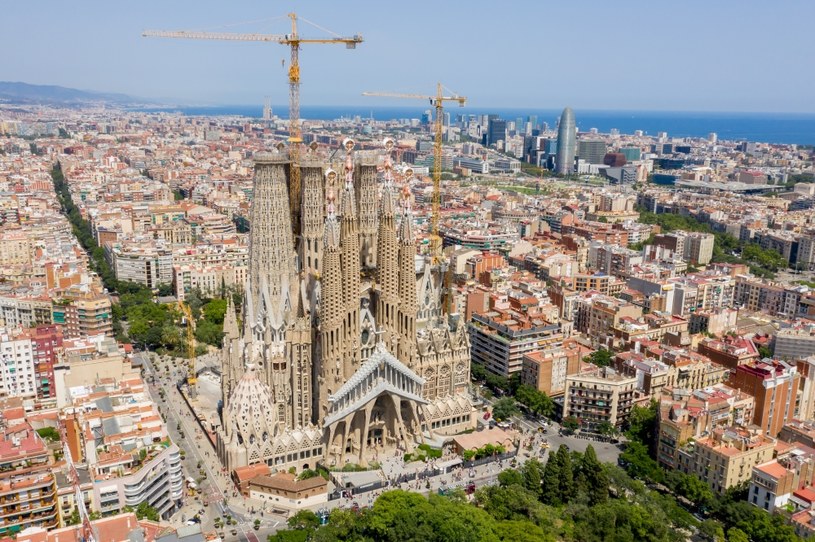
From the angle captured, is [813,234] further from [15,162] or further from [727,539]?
[15,162]

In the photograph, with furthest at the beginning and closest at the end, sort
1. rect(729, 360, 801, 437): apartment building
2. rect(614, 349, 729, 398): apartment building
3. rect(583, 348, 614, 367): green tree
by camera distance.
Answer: rect(583, 348, 614, 367): green tree < rect(614, 349, 729, 398): apartment building < rect(729, 360, 801, 437): apartment building

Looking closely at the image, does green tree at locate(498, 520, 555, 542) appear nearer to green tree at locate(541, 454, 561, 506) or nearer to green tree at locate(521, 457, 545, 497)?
green tree at locate(541, 454, 561, 506)

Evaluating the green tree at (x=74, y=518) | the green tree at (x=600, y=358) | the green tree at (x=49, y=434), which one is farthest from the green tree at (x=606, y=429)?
the green tree at (x=49, y=434)

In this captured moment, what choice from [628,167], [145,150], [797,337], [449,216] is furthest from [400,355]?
[145,150]

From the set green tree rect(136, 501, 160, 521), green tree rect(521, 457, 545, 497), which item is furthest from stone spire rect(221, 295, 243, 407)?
green tree rect(521, 457, 545, 497)

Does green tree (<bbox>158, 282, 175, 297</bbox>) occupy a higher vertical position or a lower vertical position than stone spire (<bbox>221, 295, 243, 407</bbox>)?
lower

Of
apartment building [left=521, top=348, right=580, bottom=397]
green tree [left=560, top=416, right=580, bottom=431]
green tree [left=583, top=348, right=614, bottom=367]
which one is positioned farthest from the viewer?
green tree [left=583, top=348, right=614, bottom=367]

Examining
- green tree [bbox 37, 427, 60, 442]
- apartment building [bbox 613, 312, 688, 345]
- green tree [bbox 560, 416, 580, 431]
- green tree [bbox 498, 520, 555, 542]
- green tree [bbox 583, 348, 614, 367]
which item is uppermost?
apartment building [bbox 613, 312, 688, 345]

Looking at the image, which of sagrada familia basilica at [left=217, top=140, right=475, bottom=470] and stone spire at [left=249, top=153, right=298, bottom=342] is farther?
stone spire at [left=249, top=153, right=298, bottom=342]
